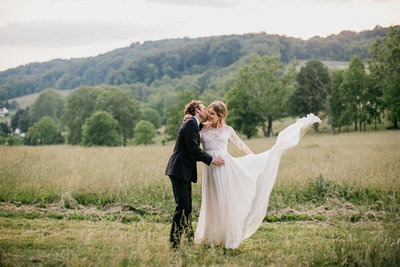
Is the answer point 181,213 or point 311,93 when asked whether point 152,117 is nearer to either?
point 311,93

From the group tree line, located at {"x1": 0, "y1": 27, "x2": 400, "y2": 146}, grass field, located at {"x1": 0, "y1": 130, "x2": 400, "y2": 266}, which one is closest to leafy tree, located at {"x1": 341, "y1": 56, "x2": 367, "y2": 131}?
tree line, located at {"x1": 0, "y1": 27, "x2": 400, "y2": 146}

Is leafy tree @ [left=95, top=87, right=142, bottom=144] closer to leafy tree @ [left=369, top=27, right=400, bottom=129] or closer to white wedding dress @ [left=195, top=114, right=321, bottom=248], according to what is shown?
leafy tree @ [left=369, top=27, right=400, bottom=129]

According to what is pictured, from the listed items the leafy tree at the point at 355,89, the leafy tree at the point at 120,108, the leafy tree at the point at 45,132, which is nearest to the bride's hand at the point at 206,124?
the leafy tree at the point at 355,89

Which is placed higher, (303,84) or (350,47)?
(350,47)

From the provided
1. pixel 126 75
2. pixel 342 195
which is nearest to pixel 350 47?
pixel 342 195

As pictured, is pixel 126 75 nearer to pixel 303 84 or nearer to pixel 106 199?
pixel 303 84

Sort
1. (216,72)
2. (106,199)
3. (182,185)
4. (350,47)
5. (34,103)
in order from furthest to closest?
(216,72)
(34,103)
(350,47)
(106,199)
(182,185)

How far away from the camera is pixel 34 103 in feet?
243

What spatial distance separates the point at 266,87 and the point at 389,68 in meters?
17.6

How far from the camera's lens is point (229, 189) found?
223 inches

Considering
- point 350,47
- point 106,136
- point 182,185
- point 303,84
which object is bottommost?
point 106,136

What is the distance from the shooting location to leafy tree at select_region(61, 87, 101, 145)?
55.6 metres

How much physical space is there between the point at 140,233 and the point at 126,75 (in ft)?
510

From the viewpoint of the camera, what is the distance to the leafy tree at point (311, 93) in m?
48.8
